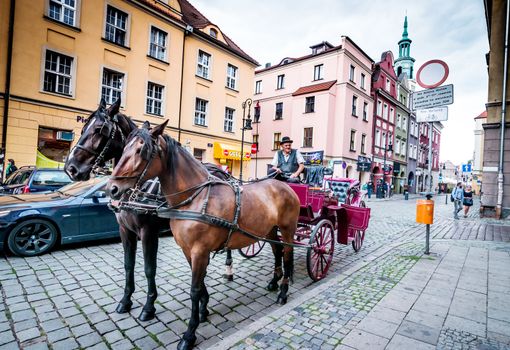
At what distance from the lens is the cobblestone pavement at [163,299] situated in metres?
2.91

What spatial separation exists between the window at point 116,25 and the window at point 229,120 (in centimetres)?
851

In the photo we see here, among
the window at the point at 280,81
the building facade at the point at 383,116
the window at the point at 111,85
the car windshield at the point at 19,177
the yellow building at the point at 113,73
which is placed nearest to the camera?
the car windshield at the point at 19,177

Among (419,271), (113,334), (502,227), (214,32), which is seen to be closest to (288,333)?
(113,334)

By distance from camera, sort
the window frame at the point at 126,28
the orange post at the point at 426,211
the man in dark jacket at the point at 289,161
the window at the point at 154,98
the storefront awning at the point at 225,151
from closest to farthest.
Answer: the man in dark jacket at the point at 289,161 < the orange post at the point at 426,211 < the window frame at the point at 126,28 < the window at the point at 154,98 < the storefront awning at the point at 225,151

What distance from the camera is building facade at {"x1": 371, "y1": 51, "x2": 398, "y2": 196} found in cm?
3092

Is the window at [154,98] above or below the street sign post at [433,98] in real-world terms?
above

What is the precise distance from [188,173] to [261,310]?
→ 7.12 feet

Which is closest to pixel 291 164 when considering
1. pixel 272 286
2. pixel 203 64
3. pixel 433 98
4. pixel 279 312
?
pixel 272 286

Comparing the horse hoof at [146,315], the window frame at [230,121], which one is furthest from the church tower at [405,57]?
the horse hoof at [146,315]

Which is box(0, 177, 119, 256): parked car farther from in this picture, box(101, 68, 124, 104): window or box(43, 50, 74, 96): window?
box(101, 68, 124, 104): window

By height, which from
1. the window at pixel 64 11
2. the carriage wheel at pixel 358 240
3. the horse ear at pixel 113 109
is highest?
the window at pixel 64 11

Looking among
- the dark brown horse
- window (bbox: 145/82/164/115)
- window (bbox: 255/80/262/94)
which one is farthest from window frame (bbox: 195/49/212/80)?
the dark brown horse

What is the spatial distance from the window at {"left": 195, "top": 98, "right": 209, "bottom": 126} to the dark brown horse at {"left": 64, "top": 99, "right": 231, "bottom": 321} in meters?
16.4

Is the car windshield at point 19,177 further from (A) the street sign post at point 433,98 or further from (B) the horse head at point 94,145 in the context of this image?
(A) the street sign post at point 433,98
